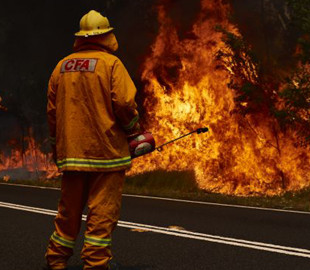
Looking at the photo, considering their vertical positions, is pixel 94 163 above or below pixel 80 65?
below

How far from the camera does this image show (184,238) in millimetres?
6441

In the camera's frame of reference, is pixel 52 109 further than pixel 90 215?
Yes

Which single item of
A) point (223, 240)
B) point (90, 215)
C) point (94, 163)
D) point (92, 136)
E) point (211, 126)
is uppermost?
point (211, 126)

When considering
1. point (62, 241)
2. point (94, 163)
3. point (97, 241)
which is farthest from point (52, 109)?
point (97, 241)

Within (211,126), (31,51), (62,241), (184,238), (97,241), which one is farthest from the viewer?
(31,51)

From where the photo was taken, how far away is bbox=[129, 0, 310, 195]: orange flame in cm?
1585

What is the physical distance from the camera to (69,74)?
4621mm

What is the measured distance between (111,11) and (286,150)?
32.0ft

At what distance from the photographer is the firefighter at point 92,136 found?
448 cm

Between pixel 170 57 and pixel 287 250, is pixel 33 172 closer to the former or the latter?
pixel 170 57

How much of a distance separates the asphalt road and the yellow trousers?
1.62 feet

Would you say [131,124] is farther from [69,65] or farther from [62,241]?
[62,241]

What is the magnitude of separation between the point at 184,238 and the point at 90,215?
7.19 feet

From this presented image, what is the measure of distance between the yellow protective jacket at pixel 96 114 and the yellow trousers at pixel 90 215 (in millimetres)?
120
